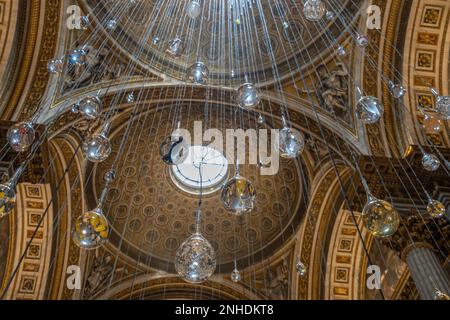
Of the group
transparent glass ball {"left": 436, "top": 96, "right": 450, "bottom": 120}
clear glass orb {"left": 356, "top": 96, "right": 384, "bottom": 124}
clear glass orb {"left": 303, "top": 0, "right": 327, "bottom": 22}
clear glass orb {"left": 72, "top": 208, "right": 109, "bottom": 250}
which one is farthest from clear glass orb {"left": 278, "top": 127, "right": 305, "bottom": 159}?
clear glass orb {"left": 72, "top": 208, "right": 109, "bottom": 250}

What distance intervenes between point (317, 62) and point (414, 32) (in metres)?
2.18

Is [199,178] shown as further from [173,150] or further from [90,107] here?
[173,150]

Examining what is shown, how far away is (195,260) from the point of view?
351 cm

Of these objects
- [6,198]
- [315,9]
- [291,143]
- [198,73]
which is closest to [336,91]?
[315,9]

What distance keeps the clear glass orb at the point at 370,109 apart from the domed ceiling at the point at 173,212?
26.7 feet

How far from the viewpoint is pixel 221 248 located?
46.1 ft

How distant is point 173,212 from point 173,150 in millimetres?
10199

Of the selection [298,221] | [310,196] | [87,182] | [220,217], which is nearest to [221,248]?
[220,217]

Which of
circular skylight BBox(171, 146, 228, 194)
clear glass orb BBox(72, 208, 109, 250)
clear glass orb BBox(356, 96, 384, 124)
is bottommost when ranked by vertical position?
clear glass orb BBox(72, 208, 109, 250)

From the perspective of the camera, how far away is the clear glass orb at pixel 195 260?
3512 mm

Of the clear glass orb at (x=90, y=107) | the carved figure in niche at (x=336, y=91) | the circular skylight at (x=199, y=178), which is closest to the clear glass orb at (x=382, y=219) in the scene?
the clear glass orb at (x=90, y=107)

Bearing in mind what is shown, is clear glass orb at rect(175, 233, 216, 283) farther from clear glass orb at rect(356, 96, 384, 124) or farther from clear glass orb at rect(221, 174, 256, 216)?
clear glass orb at rect(356, 96, 384, 124)

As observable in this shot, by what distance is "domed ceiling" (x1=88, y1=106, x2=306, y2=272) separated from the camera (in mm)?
12773

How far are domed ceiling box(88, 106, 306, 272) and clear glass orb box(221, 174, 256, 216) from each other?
8.54m
